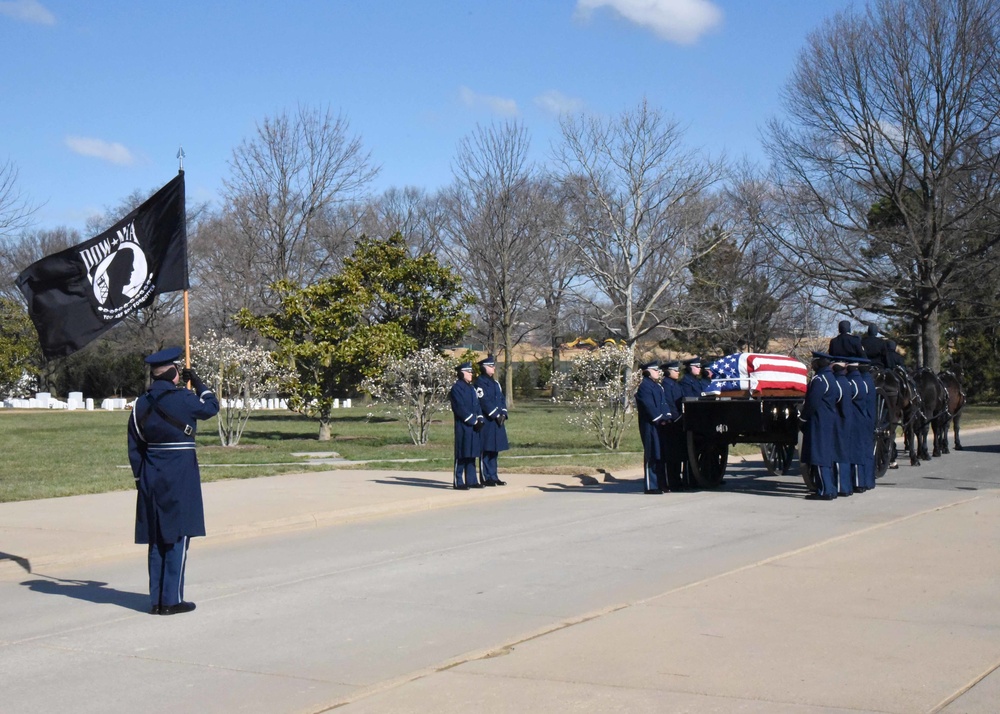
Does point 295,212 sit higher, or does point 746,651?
point 295,212

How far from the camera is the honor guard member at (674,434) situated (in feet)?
52.0

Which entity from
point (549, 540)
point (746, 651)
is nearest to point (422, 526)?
point (549, 540)

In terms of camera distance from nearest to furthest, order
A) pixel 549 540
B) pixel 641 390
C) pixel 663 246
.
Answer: pixel 549 540 < pixel 641 390 < pixel 663 246

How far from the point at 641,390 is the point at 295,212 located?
38.5 meters

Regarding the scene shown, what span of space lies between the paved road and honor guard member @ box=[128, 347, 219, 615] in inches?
13.0

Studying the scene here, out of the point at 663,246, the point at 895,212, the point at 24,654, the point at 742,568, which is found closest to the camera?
the point at 24,654

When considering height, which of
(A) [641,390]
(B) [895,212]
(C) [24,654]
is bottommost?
(C) [24,654]

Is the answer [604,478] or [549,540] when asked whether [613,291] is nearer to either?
[604,478]

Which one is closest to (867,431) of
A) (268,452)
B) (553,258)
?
(268,452)

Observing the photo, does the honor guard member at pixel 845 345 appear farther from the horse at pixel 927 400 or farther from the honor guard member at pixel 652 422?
the honor guard member at pixel 652 422

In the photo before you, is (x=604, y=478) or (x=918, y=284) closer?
(x=604, y=478)

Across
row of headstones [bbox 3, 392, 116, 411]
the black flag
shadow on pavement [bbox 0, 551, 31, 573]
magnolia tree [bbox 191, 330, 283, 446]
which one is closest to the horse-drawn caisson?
the black flag

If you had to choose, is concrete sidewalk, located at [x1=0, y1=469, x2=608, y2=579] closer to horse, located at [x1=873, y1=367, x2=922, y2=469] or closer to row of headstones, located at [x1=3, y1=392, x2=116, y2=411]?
horse, located at [x1=873, y1=367, x2=922, y2=469]

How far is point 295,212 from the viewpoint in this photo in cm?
5178
